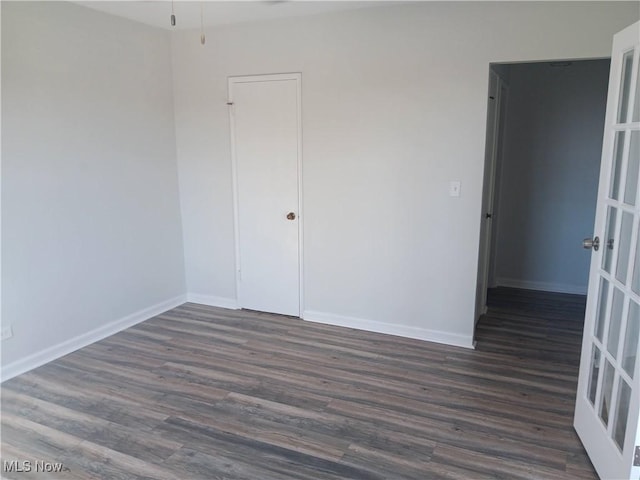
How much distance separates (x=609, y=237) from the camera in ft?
7.11

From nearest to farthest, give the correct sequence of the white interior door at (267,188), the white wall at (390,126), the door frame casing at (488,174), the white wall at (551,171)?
the white wall at (390,126) → the door frame casing at (488,174) → the white interior door at (267,188) → the white wall at (551,171)

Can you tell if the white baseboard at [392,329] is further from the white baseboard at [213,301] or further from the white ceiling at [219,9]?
the white ceiling at [219,9]

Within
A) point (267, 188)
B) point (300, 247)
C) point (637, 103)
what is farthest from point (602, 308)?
point (267, 188)

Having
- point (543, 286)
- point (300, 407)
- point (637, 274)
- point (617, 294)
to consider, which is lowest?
point (300, 407)

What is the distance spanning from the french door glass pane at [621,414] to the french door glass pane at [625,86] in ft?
3.90

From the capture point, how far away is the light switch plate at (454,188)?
3.43 metres

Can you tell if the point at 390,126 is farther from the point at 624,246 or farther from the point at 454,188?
the point at 624,246

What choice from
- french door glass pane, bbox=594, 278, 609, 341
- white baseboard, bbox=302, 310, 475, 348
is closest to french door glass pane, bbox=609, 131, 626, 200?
french door glass pane, bbox=594, 278, 609, 341

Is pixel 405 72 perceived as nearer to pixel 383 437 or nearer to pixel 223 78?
pixel 223 78

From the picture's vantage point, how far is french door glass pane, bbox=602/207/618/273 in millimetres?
2135

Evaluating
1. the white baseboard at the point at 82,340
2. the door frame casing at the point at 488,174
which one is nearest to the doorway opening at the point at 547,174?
the door frame casing at the point at 488,174

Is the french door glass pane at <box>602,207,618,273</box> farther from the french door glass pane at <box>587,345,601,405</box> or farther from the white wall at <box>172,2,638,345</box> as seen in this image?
the white wall at <box>172,2,638,345</box>

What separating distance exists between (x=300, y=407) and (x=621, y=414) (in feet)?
5.41

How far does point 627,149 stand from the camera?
2021 millimetres
